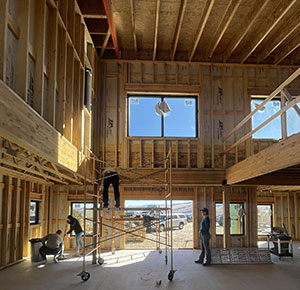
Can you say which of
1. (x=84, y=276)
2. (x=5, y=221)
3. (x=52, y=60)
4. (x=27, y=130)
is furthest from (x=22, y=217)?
(x=27, y=130)

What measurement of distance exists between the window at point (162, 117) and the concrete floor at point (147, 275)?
4250 mm

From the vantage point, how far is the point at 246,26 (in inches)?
419

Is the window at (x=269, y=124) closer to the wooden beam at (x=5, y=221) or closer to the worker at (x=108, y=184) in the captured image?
the worker at (x=108, y=184)

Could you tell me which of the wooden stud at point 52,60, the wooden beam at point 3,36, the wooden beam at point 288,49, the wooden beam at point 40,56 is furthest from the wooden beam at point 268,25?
the wooden beam at point 3,36

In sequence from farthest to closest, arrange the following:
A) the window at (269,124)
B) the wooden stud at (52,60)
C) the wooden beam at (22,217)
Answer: the window at (269,124), the wooden beam at (22,217), the wooden stud at (52,60)

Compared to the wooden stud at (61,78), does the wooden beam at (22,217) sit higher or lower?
lower

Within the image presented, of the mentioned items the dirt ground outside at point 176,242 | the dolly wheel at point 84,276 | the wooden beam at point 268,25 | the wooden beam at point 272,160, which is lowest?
the dirt ground outside at point 176,242

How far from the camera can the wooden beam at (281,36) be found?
10.4 m

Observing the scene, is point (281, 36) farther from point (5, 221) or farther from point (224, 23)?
point (5, 221)

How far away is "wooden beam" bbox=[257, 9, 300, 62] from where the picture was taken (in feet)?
34.1

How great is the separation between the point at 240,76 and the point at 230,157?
116 inches

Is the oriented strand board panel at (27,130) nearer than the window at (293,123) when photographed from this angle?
Yes

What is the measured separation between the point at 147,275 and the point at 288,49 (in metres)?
8.60

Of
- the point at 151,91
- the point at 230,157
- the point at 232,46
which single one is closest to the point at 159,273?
the point at 230,157
